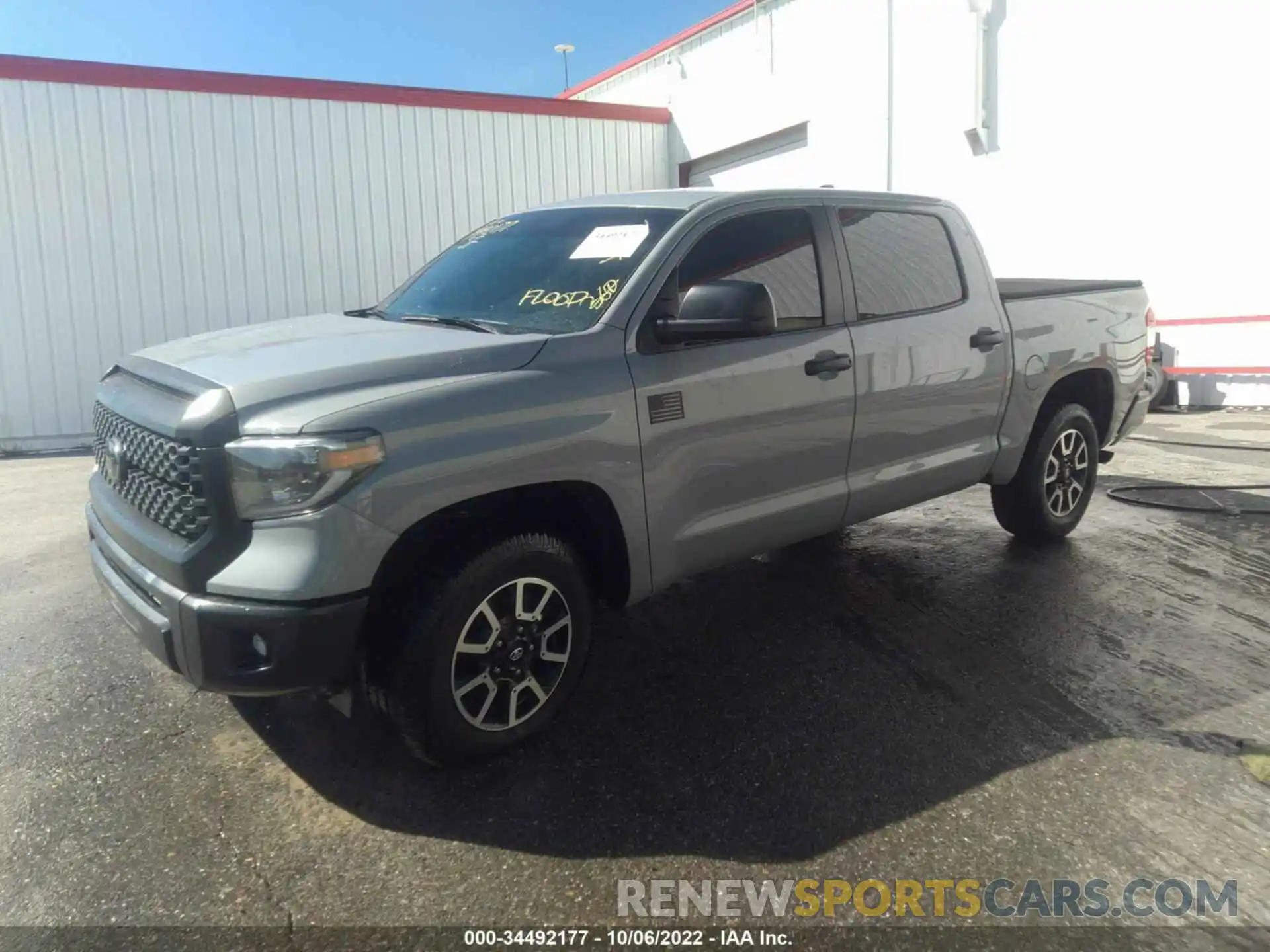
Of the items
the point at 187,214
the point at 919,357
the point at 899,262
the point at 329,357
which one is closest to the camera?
the point at 329,357

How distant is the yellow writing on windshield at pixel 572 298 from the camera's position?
11.3ft

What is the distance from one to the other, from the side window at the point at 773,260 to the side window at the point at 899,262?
10.3 inches

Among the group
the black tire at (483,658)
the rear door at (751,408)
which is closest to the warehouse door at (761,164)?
the rear door at (751,408)

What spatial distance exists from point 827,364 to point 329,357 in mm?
1993

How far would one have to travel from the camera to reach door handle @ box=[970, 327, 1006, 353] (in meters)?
4.67

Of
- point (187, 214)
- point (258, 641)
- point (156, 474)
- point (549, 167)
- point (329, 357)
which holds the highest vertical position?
point (549, 167)

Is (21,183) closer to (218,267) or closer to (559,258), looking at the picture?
(218,267)

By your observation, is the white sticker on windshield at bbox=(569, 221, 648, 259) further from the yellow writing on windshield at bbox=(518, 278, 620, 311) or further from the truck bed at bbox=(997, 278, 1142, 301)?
the truck bed at bbox=(997, 278, 1142, 301)

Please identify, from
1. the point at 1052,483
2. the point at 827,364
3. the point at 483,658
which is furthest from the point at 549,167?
the point at 483,658

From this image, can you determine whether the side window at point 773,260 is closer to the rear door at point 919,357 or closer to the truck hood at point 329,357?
the rear door at point 919,357

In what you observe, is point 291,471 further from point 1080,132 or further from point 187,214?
point 1080,132

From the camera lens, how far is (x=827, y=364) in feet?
12.9

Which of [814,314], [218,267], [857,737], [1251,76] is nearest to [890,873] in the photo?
[857,737]

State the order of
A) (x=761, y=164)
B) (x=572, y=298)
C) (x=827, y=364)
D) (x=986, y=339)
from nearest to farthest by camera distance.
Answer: (x=572, y=298)
(x=827, y=364)
(x=986, y=339)
(x=761, y=164)
